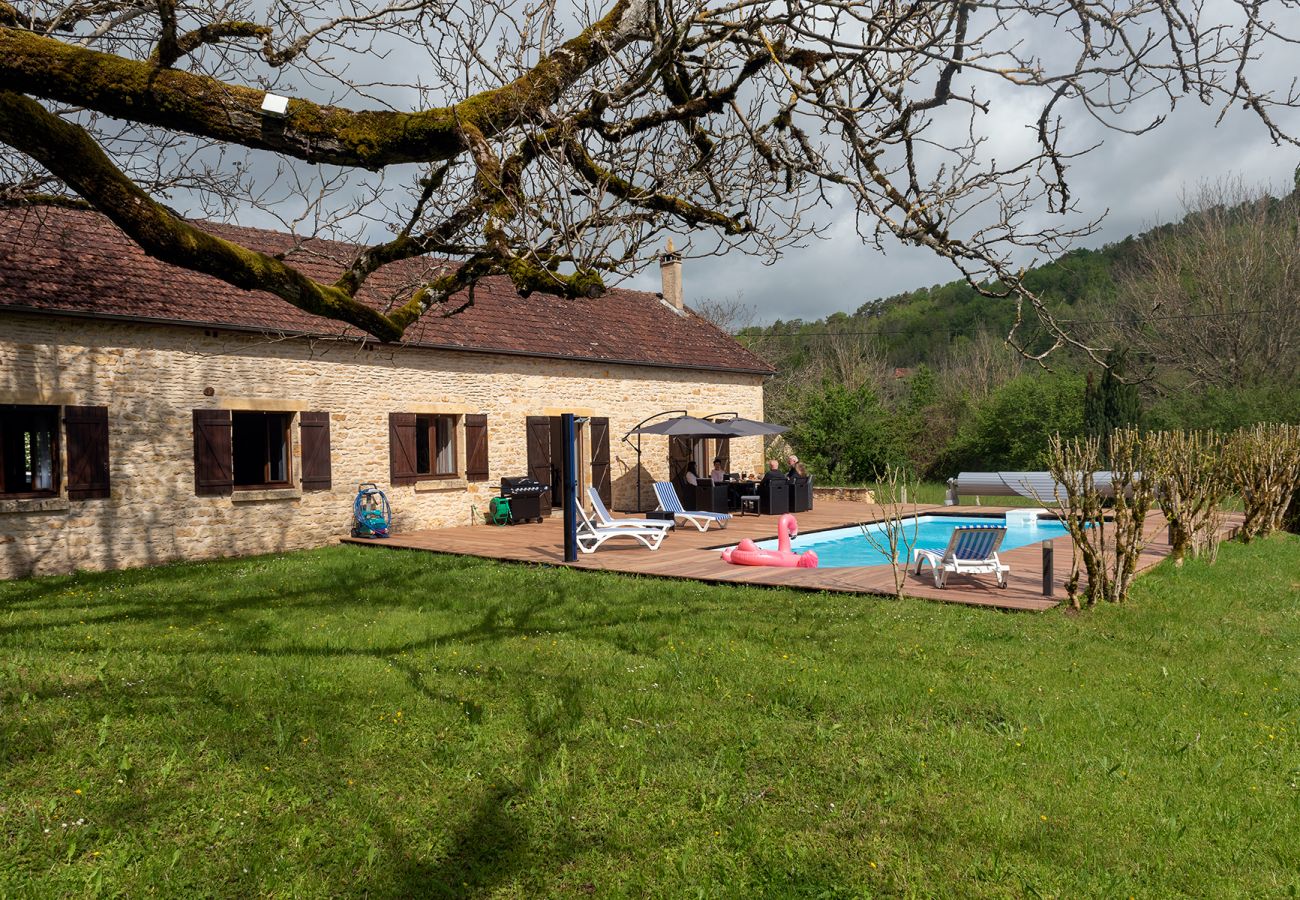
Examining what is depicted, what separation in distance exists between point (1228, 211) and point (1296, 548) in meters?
19.2

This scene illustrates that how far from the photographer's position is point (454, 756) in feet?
14.6

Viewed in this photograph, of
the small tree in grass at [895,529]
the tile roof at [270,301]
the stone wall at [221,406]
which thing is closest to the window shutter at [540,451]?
the stone wall at [221,406]

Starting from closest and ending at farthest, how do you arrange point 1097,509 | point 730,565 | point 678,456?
1. point 1097,509
2. point 730,565
3. point 678,456

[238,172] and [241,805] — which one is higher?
[238,172]

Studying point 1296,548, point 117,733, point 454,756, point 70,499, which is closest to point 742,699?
point 454,756

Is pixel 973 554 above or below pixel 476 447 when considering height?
below

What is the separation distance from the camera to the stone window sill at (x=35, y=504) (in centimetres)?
1038

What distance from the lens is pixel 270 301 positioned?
13203 millimetres

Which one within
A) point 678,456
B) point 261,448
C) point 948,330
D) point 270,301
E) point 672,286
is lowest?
point 678,456

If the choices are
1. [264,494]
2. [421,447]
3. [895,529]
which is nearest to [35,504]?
[264,494]

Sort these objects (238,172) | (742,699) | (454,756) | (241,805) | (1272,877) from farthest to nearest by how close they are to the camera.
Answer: (238,172)
(742,699)
(454,756)
(241,805)
(1272,877)

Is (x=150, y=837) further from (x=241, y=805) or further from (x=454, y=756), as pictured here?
(x=454, y=756)

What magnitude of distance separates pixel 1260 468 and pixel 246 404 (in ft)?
46.9

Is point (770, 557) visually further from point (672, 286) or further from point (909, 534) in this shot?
point (672, 286)
